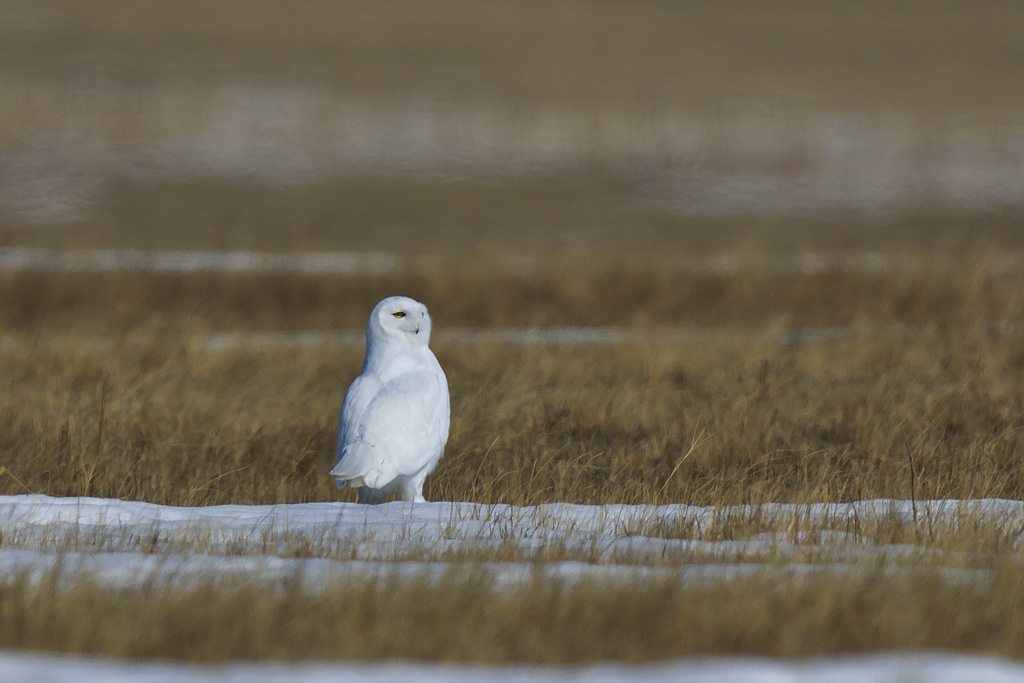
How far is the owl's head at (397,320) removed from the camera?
5.70 m

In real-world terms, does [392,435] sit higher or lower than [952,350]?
higher

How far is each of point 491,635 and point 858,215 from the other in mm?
23984

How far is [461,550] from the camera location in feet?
14.0

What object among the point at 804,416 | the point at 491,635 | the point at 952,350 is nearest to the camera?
the point at 491,635

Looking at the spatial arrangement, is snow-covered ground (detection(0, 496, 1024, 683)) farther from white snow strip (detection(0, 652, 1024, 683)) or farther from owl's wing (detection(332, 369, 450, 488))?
owl's wing (detection(332, 369, 450, 488))

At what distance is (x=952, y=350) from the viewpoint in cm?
1009

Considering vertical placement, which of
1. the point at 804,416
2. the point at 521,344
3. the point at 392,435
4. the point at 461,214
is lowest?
the point at 461,214

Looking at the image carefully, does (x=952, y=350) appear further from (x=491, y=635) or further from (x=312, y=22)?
(x=312, y=22)

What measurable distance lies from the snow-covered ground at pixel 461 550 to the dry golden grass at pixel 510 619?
0.09 m

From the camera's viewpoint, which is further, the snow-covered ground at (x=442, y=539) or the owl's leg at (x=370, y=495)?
the owl's leg at (x=370, y=495)

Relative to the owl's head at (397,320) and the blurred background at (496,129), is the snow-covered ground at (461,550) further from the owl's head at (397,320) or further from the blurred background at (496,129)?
the blurred background at (496,129)

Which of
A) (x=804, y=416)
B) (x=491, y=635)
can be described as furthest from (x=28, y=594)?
(x=804, y=416)

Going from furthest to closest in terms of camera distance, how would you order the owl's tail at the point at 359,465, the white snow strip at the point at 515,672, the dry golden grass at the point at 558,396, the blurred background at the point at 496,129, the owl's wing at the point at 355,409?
the blurred background at the point at 496,129
the dry golden grass at the point at 558,396
the owl's wing at the point at 355,409
the owl's tail at the point at 359,465
the white snow strip at the point at 515,672

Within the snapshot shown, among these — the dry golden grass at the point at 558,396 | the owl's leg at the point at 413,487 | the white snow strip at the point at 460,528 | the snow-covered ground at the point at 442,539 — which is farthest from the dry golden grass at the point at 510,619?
the owl's leg at the point at 413,487
